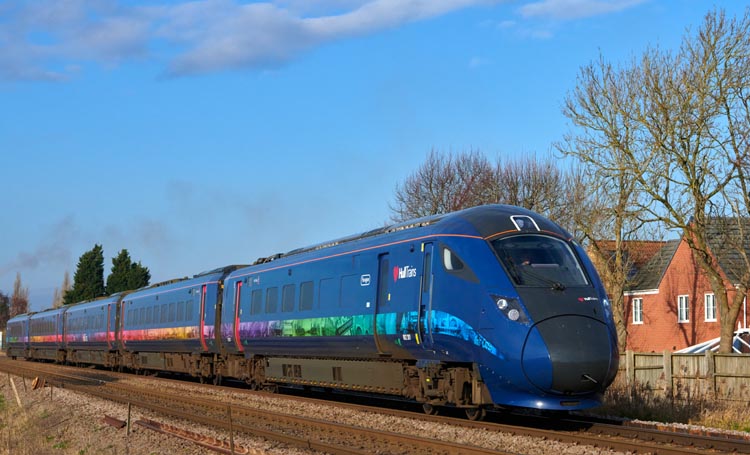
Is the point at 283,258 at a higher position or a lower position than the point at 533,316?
higher

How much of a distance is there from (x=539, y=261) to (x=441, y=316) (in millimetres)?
1901

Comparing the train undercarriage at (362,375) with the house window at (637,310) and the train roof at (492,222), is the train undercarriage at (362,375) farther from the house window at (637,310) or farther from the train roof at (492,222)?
the house window at (637,310)

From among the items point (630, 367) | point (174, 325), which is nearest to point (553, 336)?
point (630, 367)

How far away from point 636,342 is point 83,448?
130 ft

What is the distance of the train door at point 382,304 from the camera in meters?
16.5

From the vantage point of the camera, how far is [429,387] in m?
15.5

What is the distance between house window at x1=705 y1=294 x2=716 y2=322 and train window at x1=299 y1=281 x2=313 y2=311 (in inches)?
1375

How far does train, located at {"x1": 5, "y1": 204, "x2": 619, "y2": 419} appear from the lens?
13.4m

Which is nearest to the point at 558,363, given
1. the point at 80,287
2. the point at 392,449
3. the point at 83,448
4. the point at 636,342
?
the point at 392,449

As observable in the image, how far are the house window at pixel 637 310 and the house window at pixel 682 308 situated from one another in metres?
2.12

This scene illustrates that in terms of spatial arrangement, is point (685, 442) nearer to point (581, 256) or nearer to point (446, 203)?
point (581, 256)

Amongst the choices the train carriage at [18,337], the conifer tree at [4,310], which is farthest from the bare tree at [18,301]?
the train carriage at [18,337]

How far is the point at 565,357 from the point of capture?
516 inches

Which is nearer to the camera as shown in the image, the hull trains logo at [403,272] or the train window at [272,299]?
the hull trains logo at [403,272]
